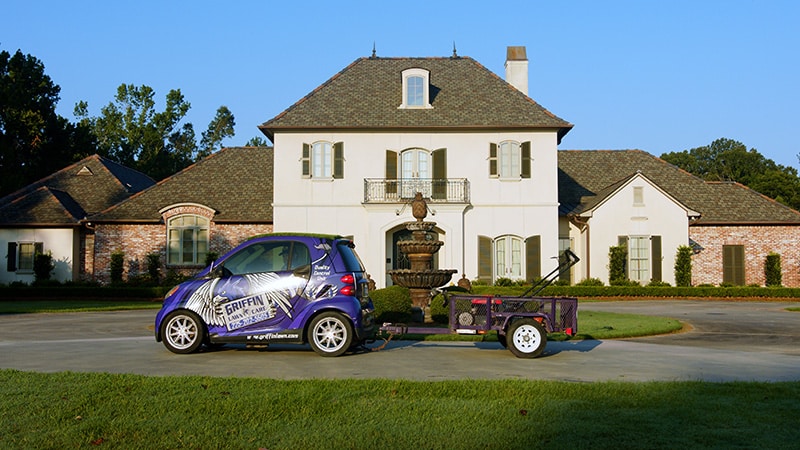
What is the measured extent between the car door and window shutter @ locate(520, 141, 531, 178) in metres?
22.4

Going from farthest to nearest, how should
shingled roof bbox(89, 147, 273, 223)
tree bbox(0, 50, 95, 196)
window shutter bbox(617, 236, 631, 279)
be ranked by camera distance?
tree bbox(0, 50, 95, 196) < shingled roof bbox(89, 147, 273, 223) < window shutter bbox(617, 236, 631, 279)

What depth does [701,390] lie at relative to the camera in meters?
8.32

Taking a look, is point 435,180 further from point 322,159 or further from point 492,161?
point 322,159

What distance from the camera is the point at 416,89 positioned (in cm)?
3400

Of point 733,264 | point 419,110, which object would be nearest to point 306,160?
point 419,110

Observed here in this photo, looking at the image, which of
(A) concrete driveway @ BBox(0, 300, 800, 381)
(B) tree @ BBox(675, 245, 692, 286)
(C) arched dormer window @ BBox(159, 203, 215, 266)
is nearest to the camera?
(A) concrete driveway @ BBox(0, 300, 800, 381)

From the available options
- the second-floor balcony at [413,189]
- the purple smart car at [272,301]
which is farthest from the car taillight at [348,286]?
the second-floor balcony at [413,189]

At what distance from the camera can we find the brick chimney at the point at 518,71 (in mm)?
37281

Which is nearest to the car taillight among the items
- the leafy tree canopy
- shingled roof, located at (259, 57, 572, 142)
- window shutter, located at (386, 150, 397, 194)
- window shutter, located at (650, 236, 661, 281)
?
window shutter, located at (386, 150, 397, 194)

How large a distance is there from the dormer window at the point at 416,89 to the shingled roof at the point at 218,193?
7758 mm

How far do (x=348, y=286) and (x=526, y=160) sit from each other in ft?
74.0

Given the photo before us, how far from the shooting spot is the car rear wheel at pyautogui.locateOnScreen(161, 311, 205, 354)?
1149 cm

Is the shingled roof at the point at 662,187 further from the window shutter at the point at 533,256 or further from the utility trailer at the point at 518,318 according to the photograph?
the utility trailer at the point at 518,318

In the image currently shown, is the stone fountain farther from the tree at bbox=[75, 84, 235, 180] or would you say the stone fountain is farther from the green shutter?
the tree at bbox=[75, 84, 235, 180]
